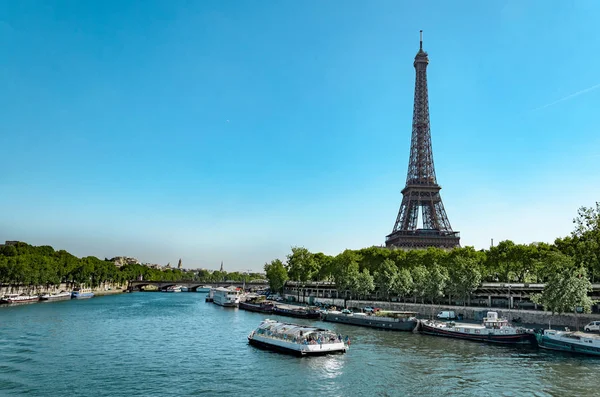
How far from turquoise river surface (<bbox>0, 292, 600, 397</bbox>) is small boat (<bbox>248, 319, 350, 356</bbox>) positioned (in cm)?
117

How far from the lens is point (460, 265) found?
77.1 meters

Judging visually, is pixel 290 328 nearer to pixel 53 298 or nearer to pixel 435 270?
pixel 435 270

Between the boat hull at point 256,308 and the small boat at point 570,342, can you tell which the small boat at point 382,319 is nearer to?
the small boat at point 570,342

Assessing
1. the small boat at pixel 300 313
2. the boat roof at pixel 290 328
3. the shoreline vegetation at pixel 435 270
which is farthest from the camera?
the small boat at pixel 300 313

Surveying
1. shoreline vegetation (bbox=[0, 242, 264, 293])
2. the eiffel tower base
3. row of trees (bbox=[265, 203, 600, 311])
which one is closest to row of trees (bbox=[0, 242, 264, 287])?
shoreline vegetation (bbox=[0, 242, 264, 293])

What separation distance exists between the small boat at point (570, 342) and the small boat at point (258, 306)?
164ft

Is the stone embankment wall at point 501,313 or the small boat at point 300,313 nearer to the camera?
the stone embankment wall at point 501,313

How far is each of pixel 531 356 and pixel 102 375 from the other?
38.0 meters

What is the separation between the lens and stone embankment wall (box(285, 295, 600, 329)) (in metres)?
57.2

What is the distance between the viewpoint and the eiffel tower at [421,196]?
12619cm

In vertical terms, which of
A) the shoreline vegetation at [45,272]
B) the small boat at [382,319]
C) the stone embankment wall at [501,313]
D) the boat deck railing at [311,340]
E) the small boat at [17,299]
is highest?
the shoreline vegetation at [45,272]

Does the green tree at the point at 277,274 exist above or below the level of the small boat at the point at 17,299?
above

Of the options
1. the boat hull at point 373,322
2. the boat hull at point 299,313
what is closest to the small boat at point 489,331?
the boat hull at point 373,322

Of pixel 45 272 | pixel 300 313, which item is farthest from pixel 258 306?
pixel 45 272
